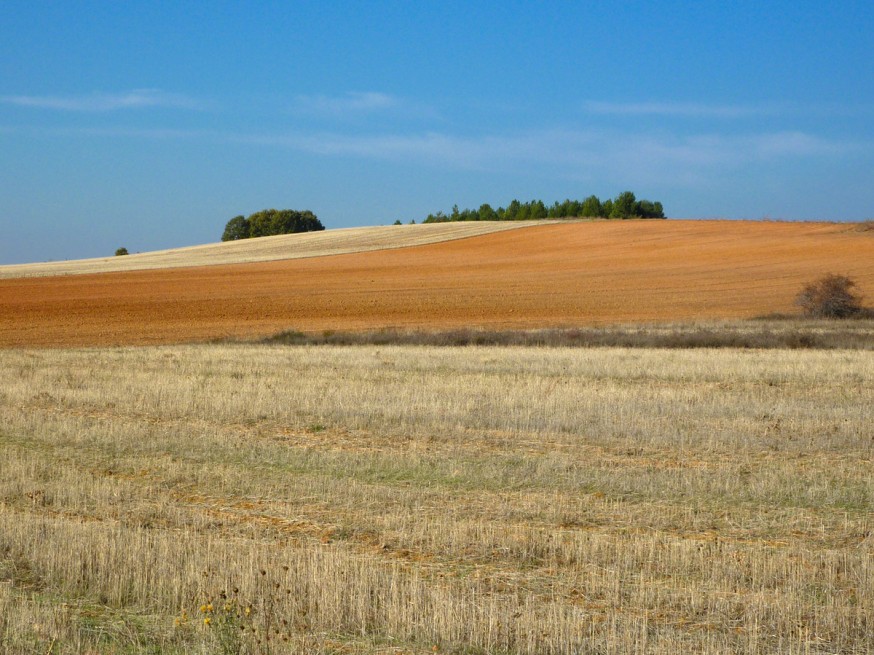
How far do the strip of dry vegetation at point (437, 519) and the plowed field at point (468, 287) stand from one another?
2369 cm

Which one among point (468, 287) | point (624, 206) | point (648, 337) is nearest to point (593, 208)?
point (624, 206)

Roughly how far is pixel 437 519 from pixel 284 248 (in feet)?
292

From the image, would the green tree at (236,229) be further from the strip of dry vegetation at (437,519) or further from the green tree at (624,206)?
the strip of dry vegetation at (437,519)

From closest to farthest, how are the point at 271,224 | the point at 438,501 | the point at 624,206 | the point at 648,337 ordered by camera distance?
the point at 438,501 < the point at 648,337 < the point at 624,206 < the point at 271,224

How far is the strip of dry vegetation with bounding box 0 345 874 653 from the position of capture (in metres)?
7.22

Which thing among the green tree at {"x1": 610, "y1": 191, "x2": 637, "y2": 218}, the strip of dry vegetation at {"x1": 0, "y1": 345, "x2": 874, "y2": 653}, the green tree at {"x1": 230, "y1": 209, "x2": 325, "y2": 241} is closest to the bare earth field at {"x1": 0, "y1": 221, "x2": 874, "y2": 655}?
the strip of dry vegetation at {"x1": 0, "y1": 345, "x2": 874, "y2": 653}

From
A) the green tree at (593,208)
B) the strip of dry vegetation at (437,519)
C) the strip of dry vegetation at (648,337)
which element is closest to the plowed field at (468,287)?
the strip of dry vegetation at (648,337)

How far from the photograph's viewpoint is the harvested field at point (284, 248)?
3364 inches

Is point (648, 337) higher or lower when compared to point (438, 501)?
higher

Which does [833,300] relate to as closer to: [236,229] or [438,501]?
[438,501]

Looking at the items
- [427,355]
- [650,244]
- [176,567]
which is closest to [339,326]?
[427,355]

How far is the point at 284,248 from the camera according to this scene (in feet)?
320

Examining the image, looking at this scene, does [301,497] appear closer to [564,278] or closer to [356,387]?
[356,387]

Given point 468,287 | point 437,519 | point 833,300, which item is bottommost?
point 437,519
